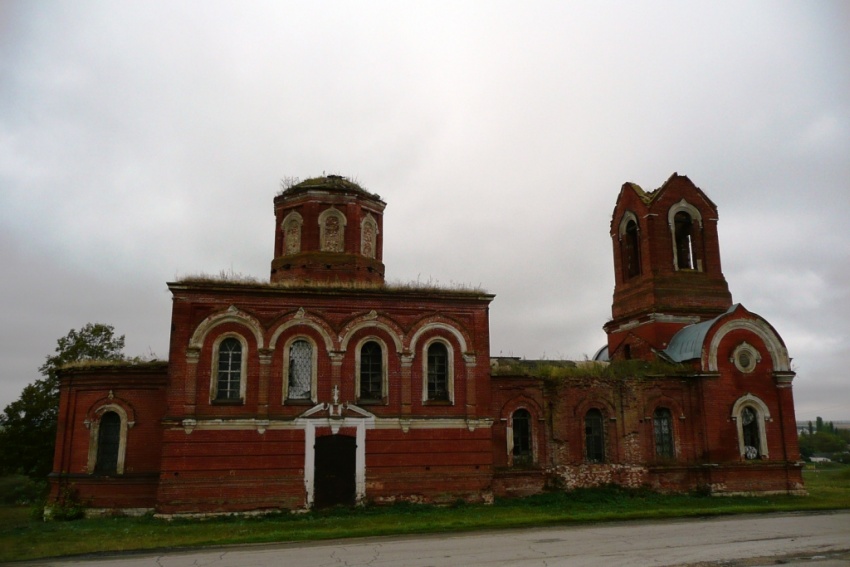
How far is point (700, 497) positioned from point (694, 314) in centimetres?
780

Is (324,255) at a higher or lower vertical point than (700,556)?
higher

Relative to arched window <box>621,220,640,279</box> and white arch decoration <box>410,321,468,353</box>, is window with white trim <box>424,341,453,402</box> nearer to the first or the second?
white arch decoration <box>410,321,468,353</box>

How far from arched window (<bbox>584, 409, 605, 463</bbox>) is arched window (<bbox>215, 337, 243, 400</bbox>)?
12.6 meters

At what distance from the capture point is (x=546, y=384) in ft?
76.9

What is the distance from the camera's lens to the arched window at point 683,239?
28.5 m

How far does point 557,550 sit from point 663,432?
12.7m

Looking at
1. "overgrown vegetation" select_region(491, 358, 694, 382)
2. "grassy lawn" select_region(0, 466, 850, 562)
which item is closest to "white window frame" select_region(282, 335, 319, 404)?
"grassy lawn" select_region(0, 466, 850, 562)

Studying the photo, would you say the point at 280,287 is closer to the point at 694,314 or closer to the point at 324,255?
the point at 324,255

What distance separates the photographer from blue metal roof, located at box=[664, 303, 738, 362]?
24.6 meters

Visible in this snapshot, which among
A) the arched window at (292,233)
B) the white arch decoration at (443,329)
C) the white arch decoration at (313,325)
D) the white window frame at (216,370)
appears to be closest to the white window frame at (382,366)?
the white arch decoration at (313,325)

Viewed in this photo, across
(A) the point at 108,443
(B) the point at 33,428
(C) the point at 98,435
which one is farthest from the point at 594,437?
(B) the point at 33,428

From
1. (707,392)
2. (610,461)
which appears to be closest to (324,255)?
(610,461)

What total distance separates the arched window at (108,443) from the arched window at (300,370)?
601 cm

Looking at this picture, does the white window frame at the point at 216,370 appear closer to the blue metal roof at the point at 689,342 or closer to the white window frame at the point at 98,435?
the white window frame at the point at 98,435
